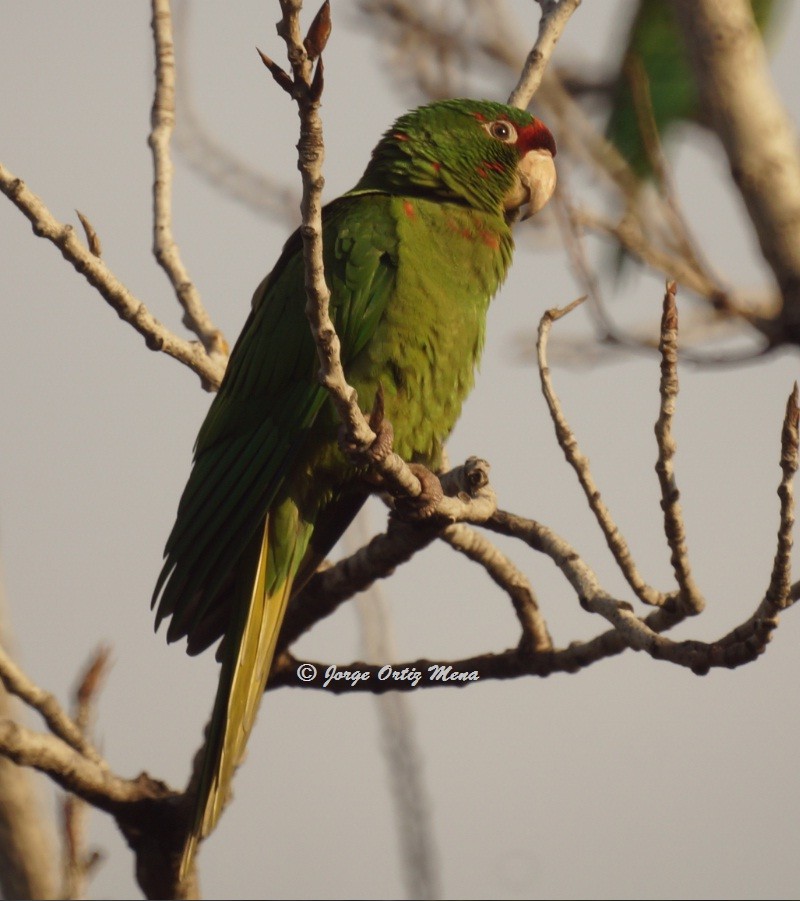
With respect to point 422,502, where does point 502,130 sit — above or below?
above

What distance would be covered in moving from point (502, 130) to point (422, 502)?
63.8 inches

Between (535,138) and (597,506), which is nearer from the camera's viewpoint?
(597,506)

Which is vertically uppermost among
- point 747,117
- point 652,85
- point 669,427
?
point 652,85

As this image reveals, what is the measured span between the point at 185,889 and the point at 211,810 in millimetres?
406

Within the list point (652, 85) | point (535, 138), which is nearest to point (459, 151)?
point (535, 138)

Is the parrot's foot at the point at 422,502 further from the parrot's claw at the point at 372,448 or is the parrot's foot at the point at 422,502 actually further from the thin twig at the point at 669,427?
the thin twig at the point at 669,427

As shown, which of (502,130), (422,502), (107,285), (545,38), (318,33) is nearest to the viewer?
(318,33)

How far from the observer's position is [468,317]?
3.29 m

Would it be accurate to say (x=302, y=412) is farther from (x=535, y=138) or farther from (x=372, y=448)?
(x=535, y=138)

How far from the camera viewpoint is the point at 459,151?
3.60 m

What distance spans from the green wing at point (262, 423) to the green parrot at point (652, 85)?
0.94 metres

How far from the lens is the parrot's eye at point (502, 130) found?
3.71m

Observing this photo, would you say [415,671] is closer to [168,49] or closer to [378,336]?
[378,336]

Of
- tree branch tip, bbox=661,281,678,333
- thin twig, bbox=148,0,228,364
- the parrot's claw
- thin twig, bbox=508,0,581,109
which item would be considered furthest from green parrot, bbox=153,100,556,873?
tree branch tip, bbox=661,281,678,333
